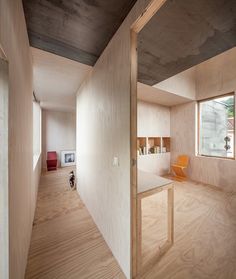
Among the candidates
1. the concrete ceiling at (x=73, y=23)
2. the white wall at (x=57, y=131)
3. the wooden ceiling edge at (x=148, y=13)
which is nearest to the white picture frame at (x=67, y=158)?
the white wall at (x=57, y=131)

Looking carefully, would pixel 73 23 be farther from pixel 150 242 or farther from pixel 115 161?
pixel 150 242

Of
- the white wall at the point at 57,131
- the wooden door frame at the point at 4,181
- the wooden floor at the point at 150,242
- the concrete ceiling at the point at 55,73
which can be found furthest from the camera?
the white wall at the point at 57,131

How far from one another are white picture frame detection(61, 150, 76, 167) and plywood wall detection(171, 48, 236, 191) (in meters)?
4.63

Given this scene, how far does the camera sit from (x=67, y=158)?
255 inches

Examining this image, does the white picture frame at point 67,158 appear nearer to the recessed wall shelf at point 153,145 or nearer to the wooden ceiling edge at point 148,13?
the recessed wall shelf at point 153,145

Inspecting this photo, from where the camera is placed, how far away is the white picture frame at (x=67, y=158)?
6340 millimetres

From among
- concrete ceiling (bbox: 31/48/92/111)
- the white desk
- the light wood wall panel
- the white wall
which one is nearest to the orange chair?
the white desk

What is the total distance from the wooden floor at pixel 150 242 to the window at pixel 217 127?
140cm

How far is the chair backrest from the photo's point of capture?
171 inches

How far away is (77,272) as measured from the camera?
1395 millimetres

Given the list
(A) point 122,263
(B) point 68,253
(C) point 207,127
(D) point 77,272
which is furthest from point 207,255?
(C) point 207,127

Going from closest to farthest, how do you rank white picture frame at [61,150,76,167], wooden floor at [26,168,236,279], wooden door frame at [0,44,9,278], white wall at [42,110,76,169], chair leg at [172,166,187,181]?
wooden door frame at [0,44,9,278] < wooden floor at [26,168,236,279] < chair leg at [172,166,187,181] < white wall at [42,110,76,169] < white picture frame at [61,150,76,167]

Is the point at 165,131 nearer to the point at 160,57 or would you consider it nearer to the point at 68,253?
the point at 160,57

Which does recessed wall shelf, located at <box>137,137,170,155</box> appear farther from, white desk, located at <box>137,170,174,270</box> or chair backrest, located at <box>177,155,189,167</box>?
white desk, located at <box>137,170,174,270</box>
